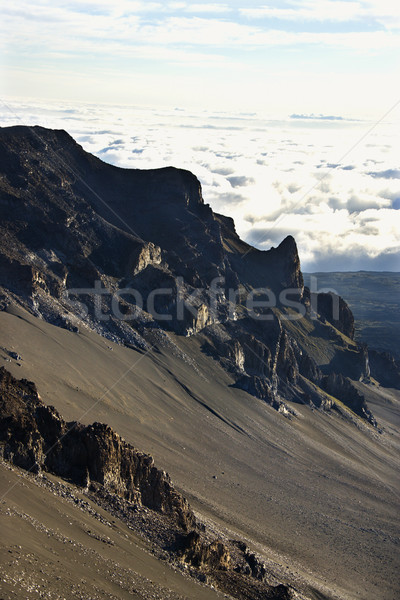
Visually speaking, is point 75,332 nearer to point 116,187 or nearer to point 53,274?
point 53,274

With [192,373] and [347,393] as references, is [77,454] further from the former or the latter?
[347,393]

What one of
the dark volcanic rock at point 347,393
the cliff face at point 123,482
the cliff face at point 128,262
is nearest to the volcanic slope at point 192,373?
the cliff face at point 128,262

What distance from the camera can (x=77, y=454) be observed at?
65812 millimetres

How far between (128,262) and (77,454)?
8596 cm

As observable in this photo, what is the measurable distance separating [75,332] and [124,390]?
1439 cm

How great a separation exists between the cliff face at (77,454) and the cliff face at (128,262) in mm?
54821

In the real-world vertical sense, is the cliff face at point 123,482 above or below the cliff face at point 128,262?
below

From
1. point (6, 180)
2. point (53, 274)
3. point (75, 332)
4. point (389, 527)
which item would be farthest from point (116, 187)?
point (389, 527)

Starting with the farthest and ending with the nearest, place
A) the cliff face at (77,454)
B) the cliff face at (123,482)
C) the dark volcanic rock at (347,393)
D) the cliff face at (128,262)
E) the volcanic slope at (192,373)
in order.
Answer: the dark volcanic rock at (347,393)
the cliff face at (128,262)
the volcanic slope at (192,373)
the cliff face at (77,454)
the cliff face at (123,482)

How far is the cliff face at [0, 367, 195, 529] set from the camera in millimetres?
60906

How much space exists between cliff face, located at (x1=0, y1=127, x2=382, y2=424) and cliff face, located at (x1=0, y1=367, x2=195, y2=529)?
54.8 meters

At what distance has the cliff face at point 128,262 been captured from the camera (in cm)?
13312

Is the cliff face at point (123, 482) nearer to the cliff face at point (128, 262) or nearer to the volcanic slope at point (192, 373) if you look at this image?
the volcanic slope at point (192, 373)

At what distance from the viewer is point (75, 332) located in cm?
12362
